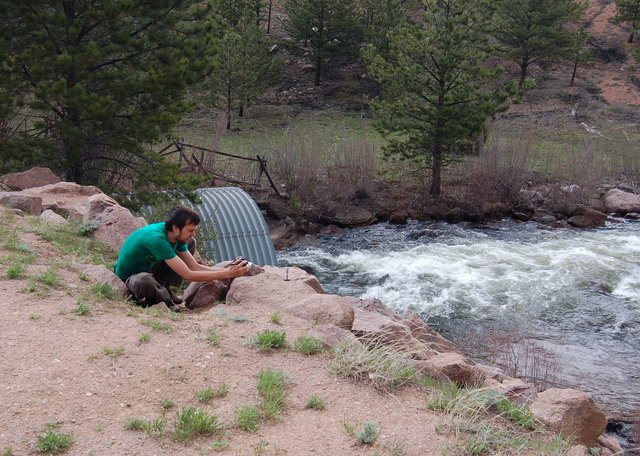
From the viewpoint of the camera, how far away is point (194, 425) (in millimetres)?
4258

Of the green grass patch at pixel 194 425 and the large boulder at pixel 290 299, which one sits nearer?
the green grass patch at pixel 194 425

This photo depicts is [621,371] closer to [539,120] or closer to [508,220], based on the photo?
[508,220]

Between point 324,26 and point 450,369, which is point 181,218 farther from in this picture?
point 324,26

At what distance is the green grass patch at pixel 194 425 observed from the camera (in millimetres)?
4207

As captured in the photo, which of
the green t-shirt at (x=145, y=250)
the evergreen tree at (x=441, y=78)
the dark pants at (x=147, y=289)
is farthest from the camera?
the evergreen tree at (x=441, y=78)

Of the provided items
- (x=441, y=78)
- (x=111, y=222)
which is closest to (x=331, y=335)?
(x=111, y=222)

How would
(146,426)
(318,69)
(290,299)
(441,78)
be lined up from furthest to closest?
(318,69) < (441,78) < (290,299) < (146,426)

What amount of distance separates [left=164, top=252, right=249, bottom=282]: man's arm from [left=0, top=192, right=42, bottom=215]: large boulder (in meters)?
3.71

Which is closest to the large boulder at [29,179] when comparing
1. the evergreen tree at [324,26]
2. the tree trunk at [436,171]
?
the tree trunk at [436,171]

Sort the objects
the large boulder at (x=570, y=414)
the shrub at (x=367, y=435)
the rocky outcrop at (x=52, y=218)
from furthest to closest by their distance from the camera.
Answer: the rocky outcrop at (x=52, y=218) < the large boulder at (x=570, y=414) < the shrub at (x=367, y=435)

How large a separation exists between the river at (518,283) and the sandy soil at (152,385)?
16.1ft

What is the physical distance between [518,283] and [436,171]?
750 cm

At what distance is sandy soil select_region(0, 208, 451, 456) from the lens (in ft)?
13.8

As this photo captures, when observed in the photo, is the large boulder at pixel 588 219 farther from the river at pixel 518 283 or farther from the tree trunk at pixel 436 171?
the tree trunk at pixel 436 171
